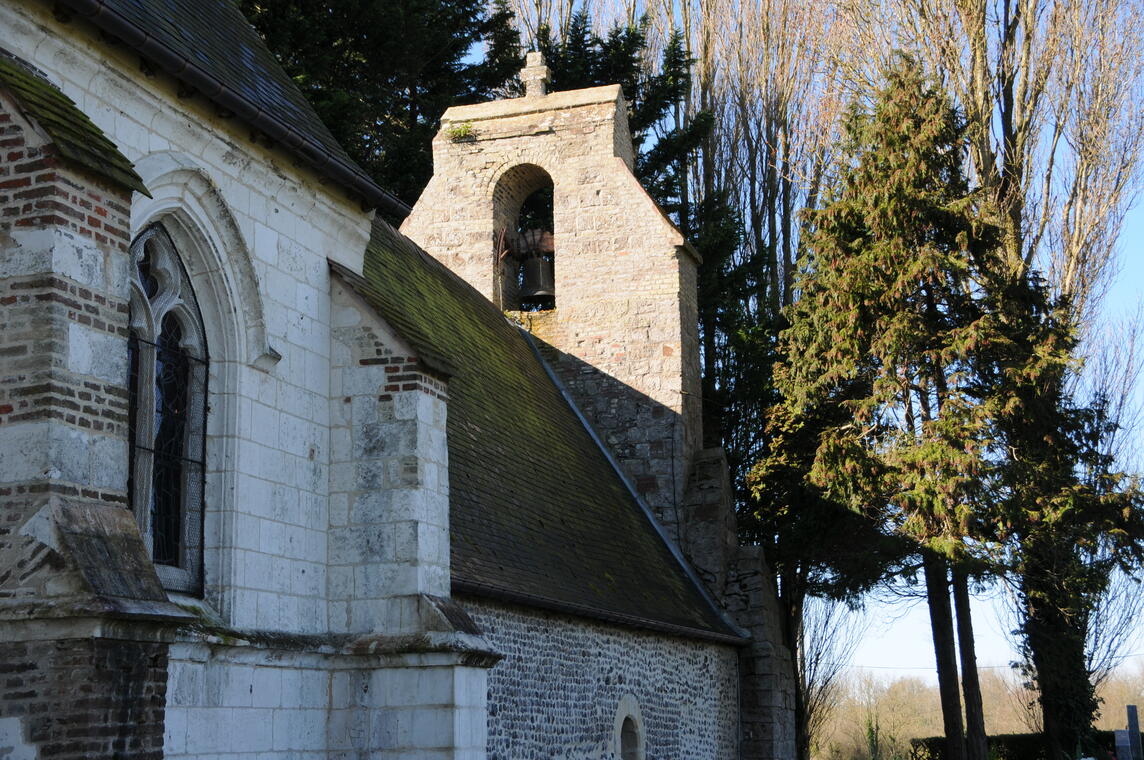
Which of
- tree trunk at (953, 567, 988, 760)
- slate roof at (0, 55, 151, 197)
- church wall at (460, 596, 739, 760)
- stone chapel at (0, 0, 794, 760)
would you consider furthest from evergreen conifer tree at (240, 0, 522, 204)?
slate roof at (0, 55, 151, 197)

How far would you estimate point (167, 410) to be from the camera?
7242mm

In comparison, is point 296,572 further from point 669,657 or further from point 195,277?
A: point 669,657

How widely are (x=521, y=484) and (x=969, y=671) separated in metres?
7.82

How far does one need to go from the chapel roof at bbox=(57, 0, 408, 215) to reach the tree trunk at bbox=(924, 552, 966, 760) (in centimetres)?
1077

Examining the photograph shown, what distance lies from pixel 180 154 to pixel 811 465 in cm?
1239

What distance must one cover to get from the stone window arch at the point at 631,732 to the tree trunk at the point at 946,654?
578 cm

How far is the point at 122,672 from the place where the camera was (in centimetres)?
544

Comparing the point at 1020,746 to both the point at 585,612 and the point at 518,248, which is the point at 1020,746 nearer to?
the point at 518,248

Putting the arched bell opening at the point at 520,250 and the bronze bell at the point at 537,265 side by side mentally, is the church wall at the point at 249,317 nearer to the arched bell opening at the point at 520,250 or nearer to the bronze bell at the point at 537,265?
the arched bell opening at the point at 520,250

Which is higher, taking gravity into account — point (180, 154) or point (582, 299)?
point (582, 299)

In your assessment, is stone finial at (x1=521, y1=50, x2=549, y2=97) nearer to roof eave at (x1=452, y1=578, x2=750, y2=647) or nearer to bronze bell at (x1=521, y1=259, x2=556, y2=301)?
bronze bell at (x1=521, y1=259, x2=556, y2=301)

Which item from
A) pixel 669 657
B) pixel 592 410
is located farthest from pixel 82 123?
pixel 592 410

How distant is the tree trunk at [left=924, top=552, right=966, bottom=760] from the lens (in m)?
17.3

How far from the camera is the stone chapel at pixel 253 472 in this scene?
18.1 ft
